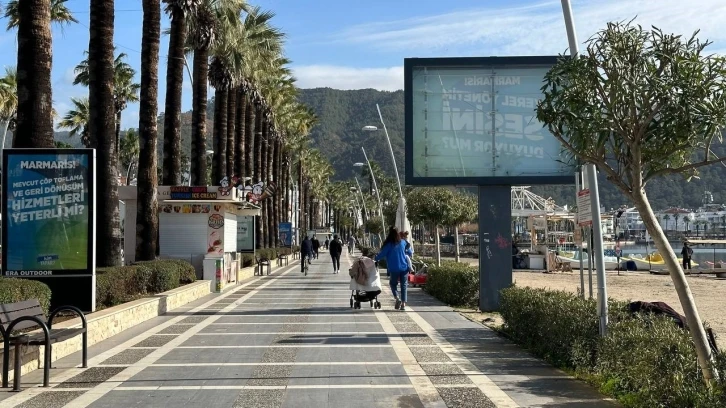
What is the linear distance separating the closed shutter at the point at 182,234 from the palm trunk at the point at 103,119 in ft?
28.2

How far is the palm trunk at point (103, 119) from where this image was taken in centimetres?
1786

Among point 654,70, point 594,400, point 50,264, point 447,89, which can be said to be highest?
point 447,89

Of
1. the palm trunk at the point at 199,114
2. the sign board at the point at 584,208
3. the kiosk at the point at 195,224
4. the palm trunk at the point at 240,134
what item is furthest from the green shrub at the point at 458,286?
the palm trunk at the point at 240,134

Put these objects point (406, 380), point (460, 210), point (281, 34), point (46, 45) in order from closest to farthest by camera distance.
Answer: point (406, 380)
point (46, 45)
point (460, 210)
point (281, 34)

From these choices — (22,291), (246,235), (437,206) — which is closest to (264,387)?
(22,291)

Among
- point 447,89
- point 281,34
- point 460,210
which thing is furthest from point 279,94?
point 447,89

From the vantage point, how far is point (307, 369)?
1010cm

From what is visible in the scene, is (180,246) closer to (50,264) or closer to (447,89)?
(447,89)

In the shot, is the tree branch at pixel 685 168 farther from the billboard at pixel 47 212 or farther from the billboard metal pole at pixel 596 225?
the billboard at pixel 47 212

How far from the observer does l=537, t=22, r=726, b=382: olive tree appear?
7.11m

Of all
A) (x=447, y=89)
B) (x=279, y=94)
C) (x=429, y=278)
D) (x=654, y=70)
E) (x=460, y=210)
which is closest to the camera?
(x=654, y=70)

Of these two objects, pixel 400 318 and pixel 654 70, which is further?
pixel 400 318

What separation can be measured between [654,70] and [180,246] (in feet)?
70.1

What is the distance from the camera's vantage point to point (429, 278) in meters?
22.9
